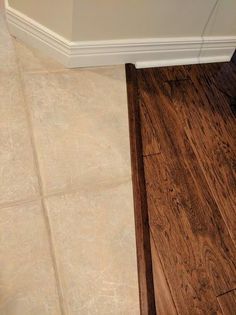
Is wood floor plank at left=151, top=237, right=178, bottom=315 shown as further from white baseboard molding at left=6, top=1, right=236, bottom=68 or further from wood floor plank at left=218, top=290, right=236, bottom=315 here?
white baseboard molding at left=6, top=1, right=236, bottom=68

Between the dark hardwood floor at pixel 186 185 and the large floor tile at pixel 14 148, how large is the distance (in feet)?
1.34

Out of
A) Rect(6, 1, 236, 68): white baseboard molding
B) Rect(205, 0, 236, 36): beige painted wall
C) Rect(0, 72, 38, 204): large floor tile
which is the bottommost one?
Rect(0, 72, 38, 204): large floor tile

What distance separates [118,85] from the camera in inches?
55.5

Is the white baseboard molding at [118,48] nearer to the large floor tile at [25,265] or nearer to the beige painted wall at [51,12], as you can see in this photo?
the beige painted wall at [51,12]

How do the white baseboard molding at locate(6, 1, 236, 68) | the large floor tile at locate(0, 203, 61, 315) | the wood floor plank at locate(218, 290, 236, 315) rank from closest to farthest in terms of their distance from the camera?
1. the large floor tile at locate(0, 203, 61, 315)
2. the wood floor plank at locate(218, 290, 236, 315)
3. the white baseboard molding at locate(6, 1, 236, 68)

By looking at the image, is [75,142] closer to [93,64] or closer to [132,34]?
[93,64]

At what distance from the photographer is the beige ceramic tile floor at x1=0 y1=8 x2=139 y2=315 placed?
37.0 inches

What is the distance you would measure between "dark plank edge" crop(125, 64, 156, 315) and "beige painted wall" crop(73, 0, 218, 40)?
0.21 metres

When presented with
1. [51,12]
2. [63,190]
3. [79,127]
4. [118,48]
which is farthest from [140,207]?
[51,12]

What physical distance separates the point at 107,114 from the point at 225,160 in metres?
0.56

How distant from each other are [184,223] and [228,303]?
30cm

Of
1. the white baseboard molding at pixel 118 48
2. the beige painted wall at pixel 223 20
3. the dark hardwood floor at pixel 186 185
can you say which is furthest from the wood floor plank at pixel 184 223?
the beige painted wall at pixel 223 20

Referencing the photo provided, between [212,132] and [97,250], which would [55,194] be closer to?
[97,250]

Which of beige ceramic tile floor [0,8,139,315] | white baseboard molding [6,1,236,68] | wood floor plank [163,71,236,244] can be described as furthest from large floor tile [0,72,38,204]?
wood floor plank [163,71,236,244]
